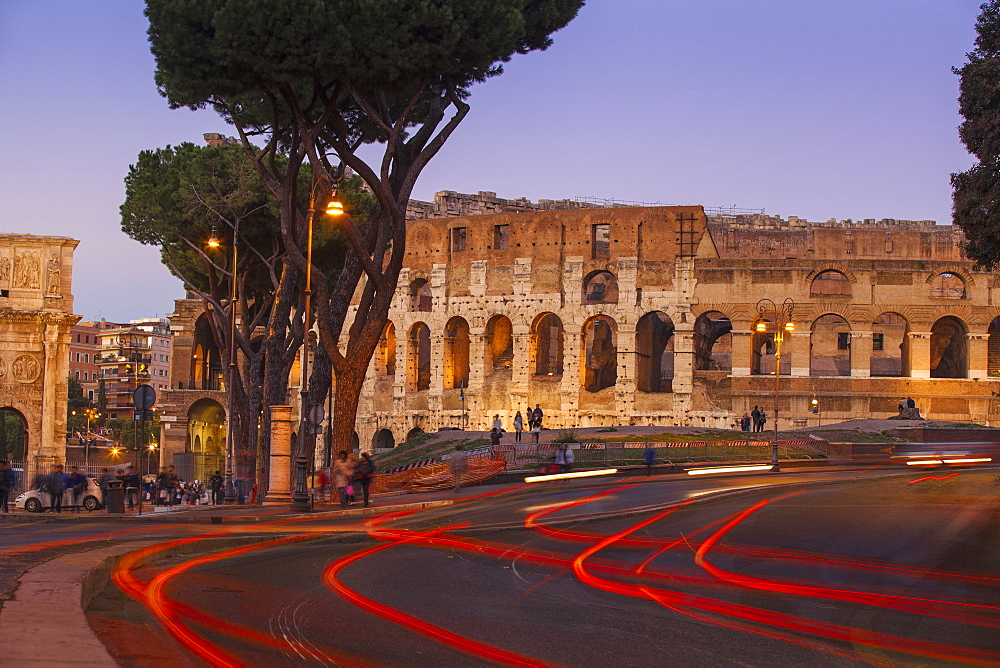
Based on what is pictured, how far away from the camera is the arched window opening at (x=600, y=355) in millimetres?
52219

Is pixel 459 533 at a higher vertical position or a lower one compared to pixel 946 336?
lower

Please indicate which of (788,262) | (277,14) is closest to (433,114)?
(277,14)

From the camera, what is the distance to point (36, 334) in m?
39.3

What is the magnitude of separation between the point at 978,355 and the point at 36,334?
112 feet

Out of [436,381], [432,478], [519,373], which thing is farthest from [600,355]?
[432,478]

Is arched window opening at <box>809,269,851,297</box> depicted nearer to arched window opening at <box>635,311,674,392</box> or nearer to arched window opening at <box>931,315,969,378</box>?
arched window opening at <box>931,315,969,378</box>

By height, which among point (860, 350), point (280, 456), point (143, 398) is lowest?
point (280, 456)

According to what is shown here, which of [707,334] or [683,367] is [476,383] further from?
[707,334]

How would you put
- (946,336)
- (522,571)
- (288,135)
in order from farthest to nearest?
(946,336), (288,135), (522,571)

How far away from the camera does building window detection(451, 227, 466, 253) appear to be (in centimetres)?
5341

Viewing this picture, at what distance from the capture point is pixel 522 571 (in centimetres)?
1236

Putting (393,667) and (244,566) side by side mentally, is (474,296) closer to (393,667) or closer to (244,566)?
(244,566)

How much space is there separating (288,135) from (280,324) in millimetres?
4490

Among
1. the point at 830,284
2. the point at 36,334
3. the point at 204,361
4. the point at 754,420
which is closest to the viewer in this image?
the point at 36,334
